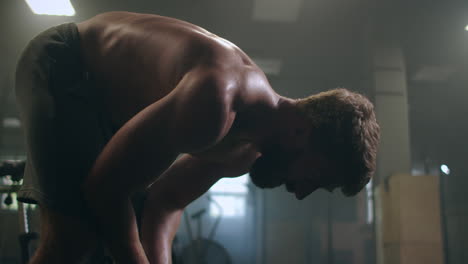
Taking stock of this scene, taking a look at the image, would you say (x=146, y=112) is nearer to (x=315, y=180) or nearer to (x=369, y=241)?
(x=315, y=180)

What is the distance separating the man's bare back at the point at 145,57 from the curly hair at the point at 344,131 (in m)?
0.17

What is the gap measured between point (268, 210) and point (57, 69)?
19.6 ft

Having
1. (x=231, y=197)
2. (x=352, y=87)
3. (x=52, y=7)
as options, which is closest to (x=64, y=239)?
(x=52, y=7)

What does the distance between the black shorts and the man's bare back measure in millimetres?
33

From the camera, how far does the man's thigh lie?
2.85 ft

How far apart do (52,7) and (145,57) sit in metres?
3.76

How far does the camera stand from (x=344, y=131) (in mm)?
997

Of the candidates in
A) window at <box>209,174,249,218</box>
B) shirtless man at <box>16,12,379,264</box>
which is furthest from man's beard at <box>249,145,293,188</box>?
window at <box>209,174,249,218</box>

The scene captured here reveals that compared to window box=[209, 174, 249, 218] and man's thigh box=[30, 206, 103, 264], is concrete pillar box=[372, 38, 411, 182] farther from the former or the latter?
man's thigh box=[30, 206, 103, 264]

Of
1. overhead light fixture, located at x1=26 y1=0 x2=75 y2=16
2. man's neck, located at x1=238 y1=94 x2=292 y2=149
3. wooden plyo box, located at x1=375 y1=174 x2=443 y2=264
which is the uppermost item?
overhead light fixture, located at x1=26 y1=0 x2=75 y2=16

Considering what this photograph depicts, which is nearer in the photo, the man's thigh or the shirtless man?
the shirtless man

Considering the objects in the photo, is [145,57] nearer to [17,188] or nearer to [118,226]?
[118,226]

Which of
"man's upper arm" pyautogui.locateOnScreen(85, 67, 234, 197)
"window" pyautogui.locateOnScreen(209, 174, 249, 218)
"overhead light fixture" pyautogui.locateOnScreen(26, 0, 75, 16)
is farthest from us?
"window" pyautogui.locateOnScreen(209, 174, 249, 218)

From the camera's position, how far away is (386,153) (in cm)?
418
